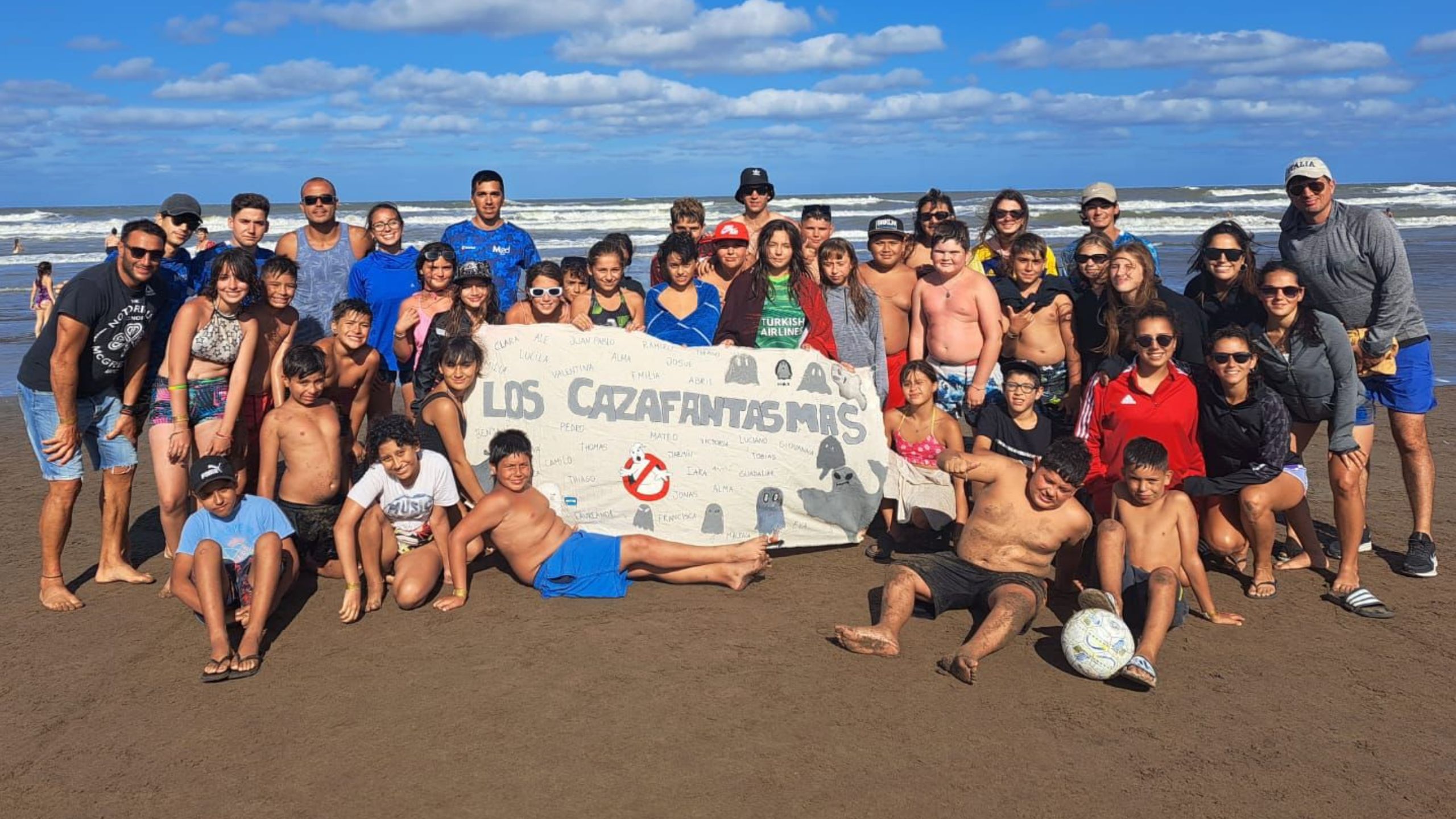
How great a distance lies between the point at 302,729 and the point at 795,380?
3501 millimetres

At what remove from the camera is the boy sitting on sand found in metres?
5.11

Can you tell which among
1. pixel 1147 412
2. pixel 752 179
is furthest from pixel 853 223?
pixel 1147 412

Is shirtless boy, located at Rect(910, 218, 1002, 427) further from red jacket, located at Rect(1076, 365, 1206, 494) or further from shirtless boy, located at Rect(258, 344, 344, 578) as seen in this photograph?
Result: shirtless boy, located at Rect(258, 344, 344, 578)

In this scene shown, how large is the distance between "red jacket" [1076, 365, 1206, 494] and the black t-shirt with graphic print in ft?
17.6

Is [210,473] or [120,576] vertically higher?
[210,473]

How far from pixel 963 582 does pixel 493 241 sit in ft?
14.6

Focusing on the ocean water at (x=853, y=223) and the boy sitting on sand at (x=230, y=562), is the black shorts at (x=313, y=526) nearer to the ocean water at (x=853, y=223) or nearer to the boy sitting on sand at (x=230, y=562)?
Result: the boy sitting on sand at (x=230, y=562)

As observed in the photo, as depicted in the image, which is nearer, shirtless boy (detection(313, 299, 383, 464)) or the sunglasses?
the sunglasses

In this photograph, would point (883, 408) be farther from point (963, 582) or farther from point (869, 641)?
point (869, 641)

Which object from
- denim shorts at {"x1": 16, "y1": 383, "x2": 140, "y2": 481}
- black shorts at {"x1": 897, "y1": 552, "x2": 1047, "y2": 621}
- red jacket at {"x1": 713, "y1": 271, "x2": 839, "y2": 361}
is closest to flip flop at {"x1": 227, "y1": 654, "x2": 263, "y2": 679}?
denim shorts at {"x1": 16, "y1": 383, "x2": 140, "y2": 481}

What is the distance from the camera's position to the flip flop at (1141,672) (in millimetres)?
4715

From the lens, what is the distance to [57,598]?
233 inches

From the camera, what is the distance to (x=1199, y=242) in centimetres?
654

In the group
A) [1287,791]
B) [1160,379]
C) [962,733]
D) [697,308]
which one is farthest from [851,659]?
[697,308]
